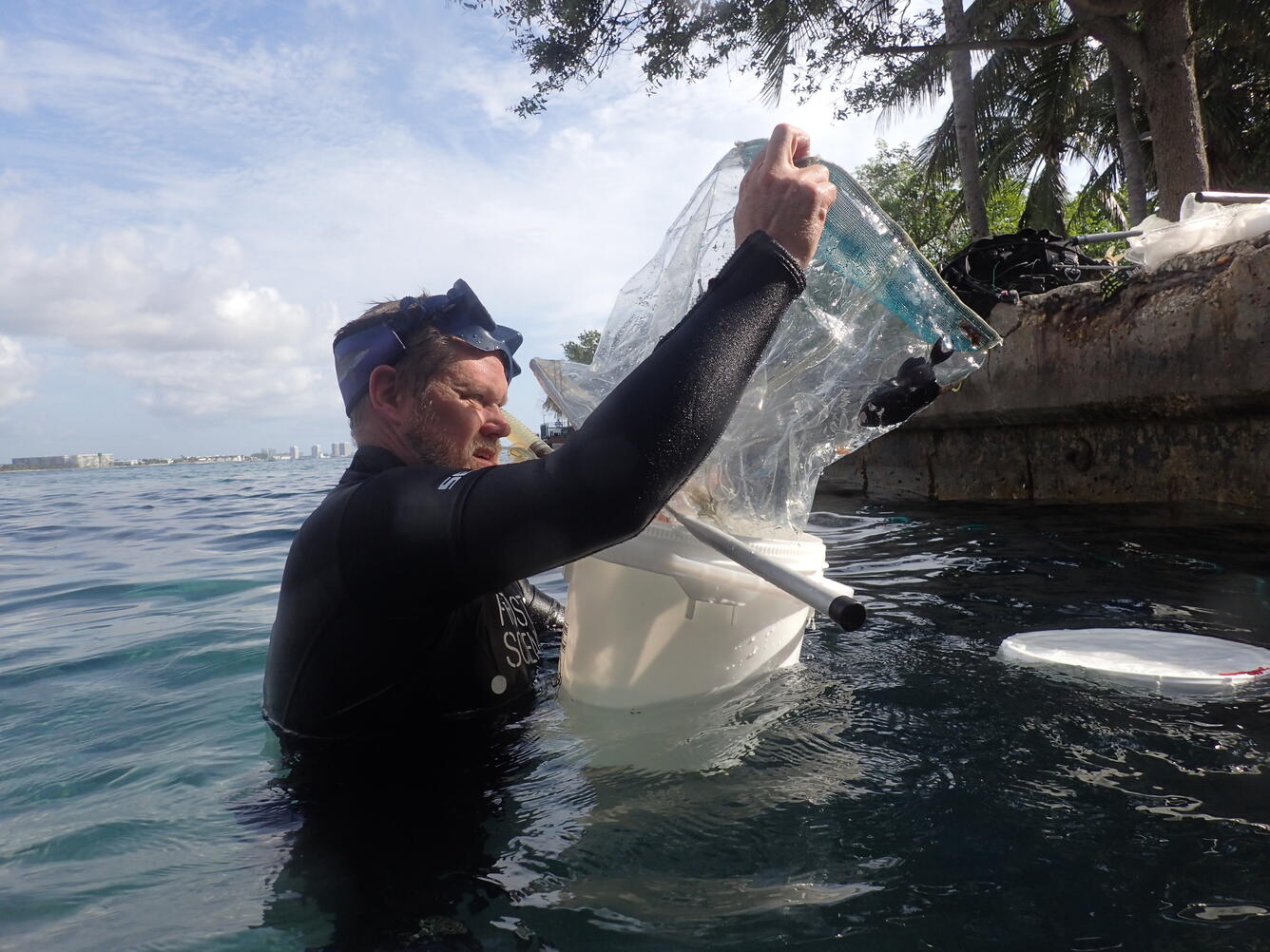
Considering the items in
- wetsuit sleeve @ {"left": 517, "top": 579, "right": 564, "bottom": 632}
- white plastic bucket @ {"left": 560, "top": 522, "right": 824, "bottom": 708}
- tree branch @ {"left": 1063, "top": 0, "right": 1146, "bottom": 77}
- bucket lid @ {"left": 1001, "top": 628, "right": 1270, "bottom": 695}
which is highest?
tree branch @ {"left": 1063, "top": 0, "right": 1146, "bottom": 77}

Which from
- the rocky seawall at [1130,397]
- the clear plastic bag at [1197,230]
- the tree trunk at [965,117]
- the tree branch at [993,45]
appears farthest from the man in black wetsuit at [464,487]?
the tree trunk at [965,117]

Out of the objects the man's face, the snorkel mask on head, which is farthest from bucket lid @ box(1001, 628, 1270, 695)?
the snorkel mask on head

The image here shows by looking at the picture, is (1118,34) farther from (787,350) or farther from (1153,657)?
(787,350)

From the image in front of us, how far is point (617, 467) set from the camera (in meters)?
1.38

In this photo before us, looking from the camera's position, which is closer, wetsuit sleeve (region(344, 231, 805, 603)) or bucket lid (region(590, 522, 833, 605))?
wetsuit sleeve (region(344, 231, 805, 603))

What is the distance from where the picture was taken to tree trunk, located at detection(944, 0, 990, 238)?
1088 cm

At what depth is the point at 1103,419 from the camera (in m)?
5.73

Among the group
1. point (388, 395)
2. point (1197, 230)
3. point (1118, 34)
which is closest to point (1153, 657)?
point (388, 395)

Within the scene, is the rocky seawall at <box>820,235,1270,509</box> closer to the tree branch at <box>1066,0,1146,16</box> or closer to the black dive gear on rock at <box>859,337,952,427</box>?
the black dive gear on rock at <box>859,337,952,427</box>

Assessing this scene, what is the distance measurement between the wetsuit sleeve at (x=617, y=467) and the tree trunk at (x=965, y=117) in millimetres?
10770

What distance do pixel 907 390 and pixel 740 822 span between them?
1.14 m

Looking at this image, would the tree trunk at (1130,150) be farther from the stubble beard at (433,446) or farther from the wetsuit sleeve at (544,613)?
the stubble beard at (433,446)

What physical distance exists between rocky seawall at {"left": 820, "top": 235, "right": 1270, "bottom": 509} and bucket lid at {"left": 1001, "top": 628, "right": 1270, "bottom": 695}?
275 cm

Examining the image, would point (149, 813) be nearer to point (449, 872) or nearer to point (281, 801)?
point (281, 801)
